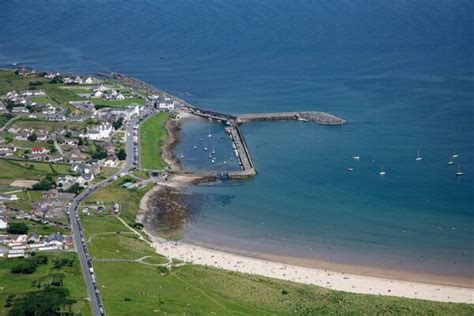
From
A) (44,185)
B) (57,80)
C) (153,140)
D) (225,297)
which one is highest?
(57,80)

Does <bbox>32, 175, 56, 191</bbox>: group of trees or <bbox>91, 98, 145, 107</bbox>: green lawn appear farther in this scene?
<bbox>91, 98, 145, 107</bbox>: green lawn

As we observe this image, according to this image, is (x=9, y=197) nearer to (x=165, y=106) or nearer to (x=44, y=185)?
(x=44, y=185)

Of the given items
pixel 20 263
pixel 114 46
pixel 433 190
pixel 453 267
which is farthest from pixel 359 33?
pixel 20 263

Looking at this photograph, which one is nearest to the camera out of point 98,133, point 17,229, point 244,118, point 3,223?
point 17,229

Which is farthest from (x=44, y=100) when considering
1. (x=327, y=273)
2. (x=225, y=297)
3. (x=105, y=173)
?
(x=225, y=297)

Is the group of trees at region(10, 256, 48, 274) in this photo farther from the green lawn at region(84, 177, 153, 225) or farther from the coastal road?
the green lawn at region(84, 177, 153, 225)

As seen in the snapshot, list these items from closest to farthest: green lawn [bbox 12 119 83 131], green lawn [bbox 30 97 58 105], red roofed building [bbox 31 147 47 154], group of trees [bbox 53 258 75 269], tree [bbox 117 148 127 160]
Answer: group of trees [bbox 53 258 75 269] < tree [bbox 117 148 127 160] < red roofed building [bbox 31 147 47 154] < green lawn [bbox 12 119 83 131] < green lawn [bbox 30 97 58 105]

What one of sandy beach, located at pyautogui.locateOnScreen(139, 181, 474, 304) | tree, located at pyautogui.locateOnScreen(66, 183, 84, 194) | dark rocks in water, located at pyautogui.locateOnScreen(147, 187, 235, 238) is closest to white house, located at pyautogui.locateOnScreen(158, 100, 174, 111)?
dark rocks in water, located at pyautogui.locateOnScreen(147, 187, 235, 238)

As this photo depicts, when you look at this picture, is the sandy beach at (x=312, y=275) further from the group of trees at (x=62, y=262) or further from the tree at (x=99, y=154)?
the tree at (x=99, y=154)
